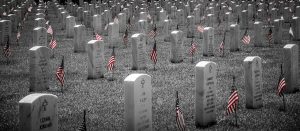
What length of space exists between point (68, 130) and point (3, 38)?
14.0 meters

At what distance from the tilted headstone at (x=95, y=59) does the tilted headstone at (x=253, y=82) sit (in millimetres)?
5585

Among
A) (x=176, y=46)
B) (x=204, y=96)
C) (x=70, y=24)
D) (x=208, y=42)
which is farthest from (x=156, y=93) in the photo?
(x=70, y=24)

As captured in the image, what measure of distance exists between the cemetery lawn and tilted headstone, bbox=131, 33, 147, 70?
275 millimetres

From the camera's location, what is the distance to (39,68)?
12516 millimetres

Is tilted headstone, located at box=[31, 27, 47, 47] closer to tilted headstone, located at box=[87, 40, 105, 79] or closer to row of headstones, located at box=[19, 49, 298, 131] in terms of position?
tilted headstone, located at box=[87, 40, 105, 79]

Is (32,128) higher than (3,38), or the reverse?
(32,128)

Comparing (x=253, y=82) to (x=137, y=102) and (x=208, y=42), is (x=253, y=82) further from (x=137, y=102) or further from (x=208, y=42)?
(x=208, y=42)

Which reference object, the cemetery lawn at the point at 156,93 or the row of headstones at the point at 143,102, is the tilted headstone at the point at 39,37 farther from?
the row of headstones at the point at 143,102

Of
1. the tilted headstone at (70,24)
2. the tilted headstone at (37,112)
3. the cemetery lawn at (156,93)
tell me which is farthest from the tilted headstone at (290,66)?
the tilted headstone at (70,24)

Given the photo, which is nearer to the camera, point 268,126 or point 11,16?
point 268,126

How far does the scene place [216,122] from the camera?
976cm

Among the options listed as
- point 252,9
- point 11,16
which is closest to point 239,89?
point 11,16

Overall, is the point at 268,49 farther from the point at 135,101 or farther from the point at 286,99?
the point at 135,101

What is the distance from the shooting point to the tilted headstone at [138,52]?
15.4 metres
